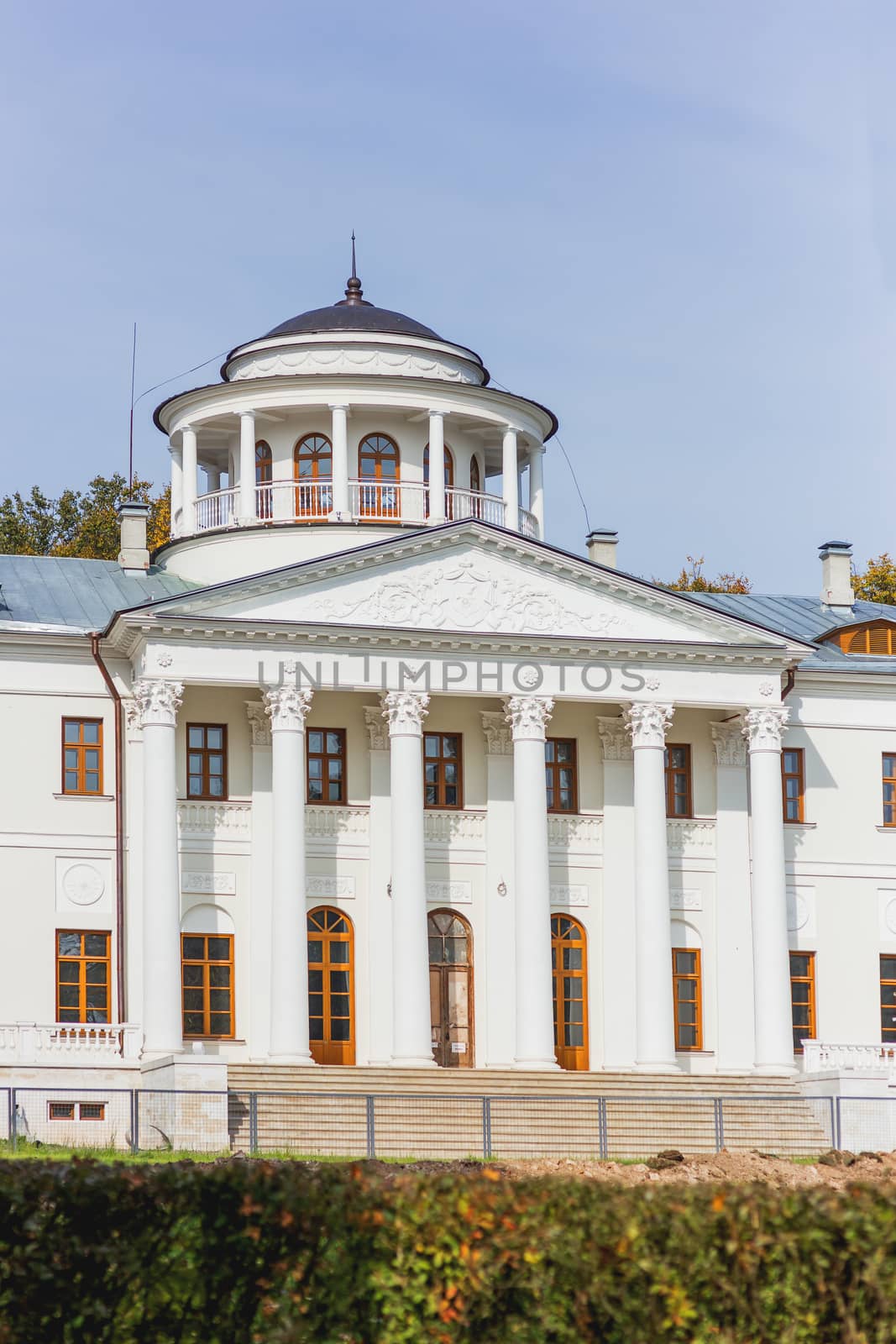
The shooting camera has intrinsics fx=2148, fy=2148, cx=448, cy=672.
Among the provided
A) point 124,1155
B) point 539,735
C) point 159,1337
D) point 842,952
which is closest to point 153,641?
point 539,735

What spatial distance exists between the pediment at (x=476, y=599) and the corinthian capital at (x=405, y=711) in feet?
4.14

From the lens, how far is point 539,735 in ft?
135

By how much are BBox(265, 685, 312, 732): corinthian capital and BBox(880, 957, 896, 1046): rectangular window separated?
1389cm

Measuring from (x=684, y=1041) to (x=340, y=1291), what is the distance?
28.9 metres

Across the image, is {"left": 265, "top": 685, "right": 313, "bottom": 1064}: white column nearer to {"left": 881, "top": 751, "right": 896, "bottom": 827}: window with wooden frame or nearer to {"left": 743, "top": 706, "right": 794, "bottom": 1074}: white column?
{"left": 743, "top": 706, "right": 794, "bottom": 1074}: white column

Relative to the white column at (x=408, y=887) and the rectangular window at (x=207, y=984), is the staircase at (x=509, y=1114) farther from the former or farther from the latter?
the rectangular window at (x=207, y=984)

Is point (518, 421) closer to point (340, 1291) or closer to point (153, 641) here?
point (153, 641)

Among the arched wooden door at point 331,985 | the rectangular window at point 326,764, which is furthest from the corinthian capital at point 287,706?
the arched wooden door at point 331,985

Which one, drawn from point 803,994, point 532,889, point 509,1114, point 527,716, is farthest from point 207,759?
point 803,994

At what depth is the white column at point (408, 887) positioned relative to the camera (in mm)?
39031

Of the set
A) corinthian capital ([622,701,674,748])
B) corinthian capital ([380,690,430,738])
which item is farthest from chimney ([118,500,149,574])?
corinthian capital ([622,701,674,748])

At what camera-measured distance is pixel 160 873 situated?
126ft

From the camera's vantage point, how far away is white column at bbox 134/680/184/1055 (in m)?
37.8

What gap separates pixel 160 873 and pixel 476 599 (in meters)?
8.02
